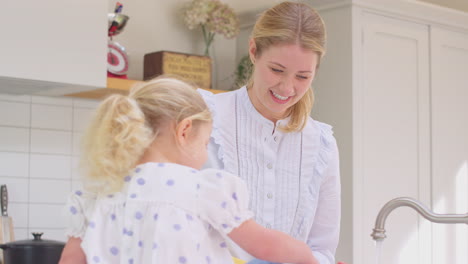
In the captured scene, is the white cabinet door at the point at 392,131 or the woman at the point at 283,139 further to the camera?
the white cabinet door at the point at 392,131

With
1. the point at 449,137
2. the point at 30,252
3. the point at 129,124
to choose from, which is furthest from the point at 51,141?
the point at 129,124

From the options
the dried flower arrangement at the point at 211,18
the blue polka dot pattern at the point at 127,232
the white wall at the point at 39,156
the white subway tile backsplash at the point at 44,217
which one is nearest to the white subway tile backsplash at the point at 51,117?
the white wall at the point at 39,156

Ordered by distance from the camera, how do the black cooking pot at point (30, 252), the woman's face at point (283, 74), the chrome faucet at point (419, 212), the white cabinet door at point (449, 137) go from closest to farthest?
the woman's face at point (283, 74) → the chrome faucet at point (419, 212) → the black cooking pot at point (30, 252) → the white cabinet door at point (449, 137)

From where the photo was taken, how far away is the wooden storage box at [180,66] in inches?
128

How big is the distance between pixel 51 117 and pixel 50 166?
0.20 m

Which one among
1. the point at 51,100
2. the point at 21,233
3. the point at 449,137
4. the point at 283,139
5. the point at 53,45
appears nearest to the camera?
the point at 283,139

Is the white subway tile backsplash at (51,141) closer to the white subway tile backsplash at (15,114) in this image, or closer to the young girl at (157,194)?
the white subway tile backsplash at (15,114)

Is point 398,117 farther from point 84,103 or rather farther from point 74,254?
point 74,254

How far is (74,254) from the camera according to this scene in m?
1.25

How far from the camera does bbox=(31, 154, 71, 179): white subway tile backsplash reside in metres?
3.17

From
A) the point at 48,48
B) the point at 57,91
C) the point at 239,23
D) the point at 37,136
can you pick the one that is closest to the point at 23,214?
the point at 37,136

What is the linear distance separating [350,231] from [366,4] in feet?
3.42

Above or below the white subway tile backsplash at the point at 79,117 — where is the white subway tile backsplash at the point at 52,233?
below

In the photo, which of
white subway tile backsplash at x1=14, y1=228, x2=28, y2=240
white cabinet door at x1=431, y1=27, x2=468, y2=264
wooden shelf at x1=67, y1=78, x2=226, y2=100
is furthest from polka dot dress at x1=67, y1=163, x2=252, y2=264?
white cabinet door at x1=431, y1=27, x2=468, y2=264
